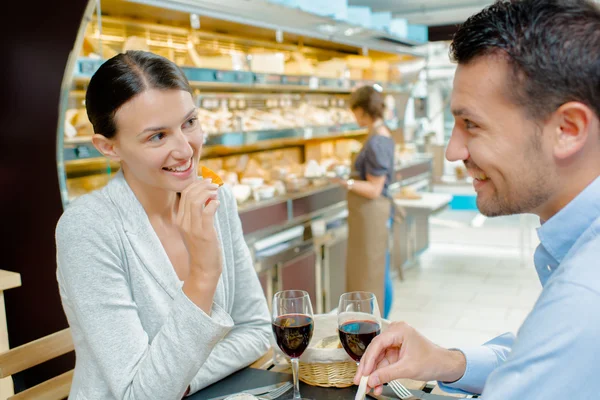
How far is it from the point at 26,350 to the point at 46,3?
168cm

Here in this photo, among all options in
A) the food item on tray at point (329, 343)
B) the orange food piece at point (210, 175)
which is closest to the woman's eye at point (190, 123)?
the orange food piece at point (210, 175)

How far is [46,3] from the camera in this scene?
258 centimetres

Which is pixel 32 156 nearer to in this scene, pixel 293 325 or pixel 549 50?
pixel 293 325

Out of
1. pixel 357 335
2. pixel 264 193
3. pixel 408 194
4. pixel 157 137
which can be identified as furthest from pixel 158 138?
pixel 408 194

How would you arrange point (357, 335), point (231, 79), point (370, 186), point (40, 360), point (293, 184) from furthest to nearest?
point (293, 184) → point (370, 186) → point (231, 79) → point (40, 360) → point (357, 335)

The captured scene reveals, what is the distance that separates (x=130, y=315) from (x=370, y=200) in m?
3.08

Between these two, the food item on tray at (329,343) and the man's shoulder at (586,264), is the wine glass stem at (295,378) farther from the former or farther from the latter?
the man's shoulder at (586,264)

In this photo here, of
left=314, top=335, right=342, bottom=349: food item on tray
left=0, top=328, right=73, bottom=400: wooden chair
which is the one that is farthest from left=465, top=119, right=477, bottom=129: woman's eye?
left=0, top=328, right=73, bottom=400: wooden chair

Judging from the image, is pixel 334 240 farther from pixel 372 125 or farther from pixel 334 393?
pixel 334 393

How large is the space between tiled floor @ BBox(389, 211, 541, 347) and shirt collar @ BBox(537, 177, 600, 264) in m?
3.33

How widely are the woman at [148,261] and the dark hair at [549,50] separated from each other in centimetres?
71

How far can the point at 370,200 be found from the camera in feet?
14.0

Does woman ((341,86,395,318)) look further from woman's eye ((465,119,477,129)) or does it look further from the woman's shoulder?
woman's eye ((465,119,477,129))

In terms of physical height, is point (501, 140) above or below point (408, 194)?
above
